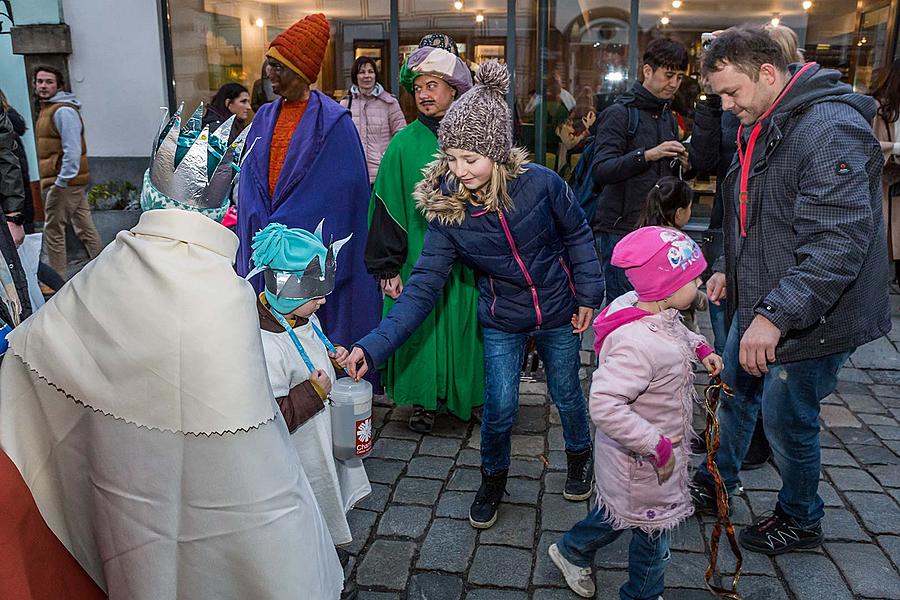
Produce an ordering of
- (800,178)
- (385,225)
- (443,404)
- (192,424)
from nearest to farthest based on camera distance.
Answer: (192,424) → (800,178) → (385,225) → (443,404)

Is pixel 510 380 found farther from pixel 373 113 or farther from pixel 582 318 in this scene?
pixel 373 113

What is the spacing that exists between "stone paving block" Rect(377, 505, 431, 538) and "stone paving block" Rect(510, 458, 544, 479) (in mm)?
574

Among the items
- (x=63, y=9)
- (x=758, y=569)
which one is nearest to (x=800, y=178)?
(x=758, y=569)

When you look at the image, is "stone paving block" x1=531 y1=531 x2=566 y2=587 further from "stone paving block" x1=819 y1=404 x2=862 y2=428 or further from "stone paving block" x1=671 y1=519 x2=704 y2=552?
"stone paving block" x1=819 y1=404 x2=862 y2=428

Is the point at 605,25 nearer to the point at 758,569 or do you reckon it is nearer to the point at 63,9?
the point at 63,9

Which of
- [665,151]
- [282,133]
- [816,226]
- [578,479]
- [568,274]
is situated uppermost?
[282,133]

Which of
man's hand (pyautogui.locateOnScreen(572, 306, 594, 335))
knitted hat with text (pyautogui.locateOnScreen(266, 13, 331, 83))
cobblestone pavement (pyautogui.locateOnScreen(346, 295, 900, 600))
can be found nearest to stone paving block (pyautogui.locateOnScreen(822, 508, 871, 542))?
cobblestone pavement (pyautogui.locateOnScreen(346, 295, 900, 600))

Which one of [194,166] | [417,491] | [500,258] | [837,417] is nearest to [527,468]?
[417,491]

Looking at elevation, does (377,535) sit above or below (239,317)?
below

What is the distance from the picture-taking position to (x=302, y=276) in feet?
8.69

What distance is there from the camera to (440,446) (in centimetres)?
438

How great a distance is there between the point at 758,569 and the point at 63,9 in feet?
29.5

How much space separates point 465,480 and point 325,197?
5.45ft

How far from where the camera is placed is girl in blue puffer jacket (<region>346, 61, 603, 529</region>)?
317 cm
